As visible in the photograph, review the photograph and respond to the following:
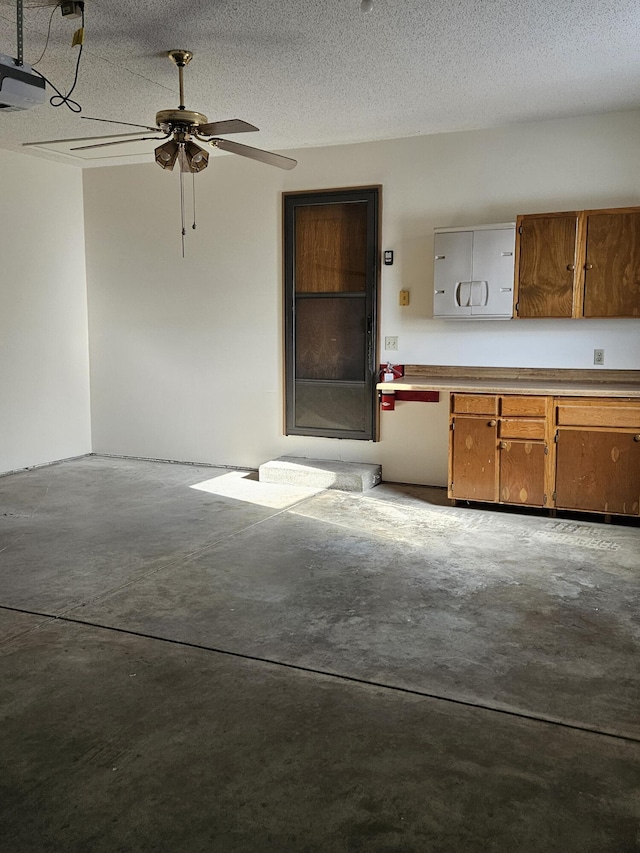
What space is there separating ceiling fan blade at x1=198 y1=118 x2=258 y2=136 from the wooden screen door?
2.25 m

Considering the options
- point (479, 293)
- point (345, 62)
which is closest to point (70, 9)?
point (345, 62)

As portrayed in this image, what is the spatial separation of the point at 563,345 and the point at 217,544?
2.92 m

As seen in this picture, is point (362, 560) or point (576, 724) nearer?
point (576, 724)

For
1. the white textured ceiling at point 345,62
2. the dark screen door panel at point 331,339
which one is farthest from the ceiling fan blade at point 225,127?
the dark screen door panel at point 331,339

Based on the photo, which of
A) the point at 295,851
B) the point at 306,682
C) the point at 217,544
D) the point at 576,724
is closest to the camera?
the point at 295,851

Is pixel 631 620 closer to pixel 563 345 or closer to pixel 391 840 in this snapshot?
pixel 391 840

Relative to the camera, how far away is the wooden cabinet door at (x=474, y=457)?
5.16 meters

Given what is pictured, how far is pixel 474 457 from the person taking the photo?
523 centimetres

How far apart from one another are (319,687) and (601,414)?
2.97m

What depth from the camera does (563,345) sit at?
5.49 m

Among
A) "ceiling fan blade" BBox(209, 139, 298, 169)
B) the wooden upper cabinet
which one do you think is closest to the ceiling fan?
"ceiling fan blade" BBox(209, 139, 298, 169)

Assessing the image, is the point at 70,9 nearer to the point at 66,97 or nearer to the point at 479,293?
the point at 66,97

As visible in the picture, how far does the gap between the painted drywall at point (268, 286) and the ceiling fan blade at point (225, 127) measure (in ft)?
7.64

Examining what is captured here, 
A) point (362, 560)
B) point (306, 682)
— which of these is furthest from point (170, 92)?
point (306, 682)
